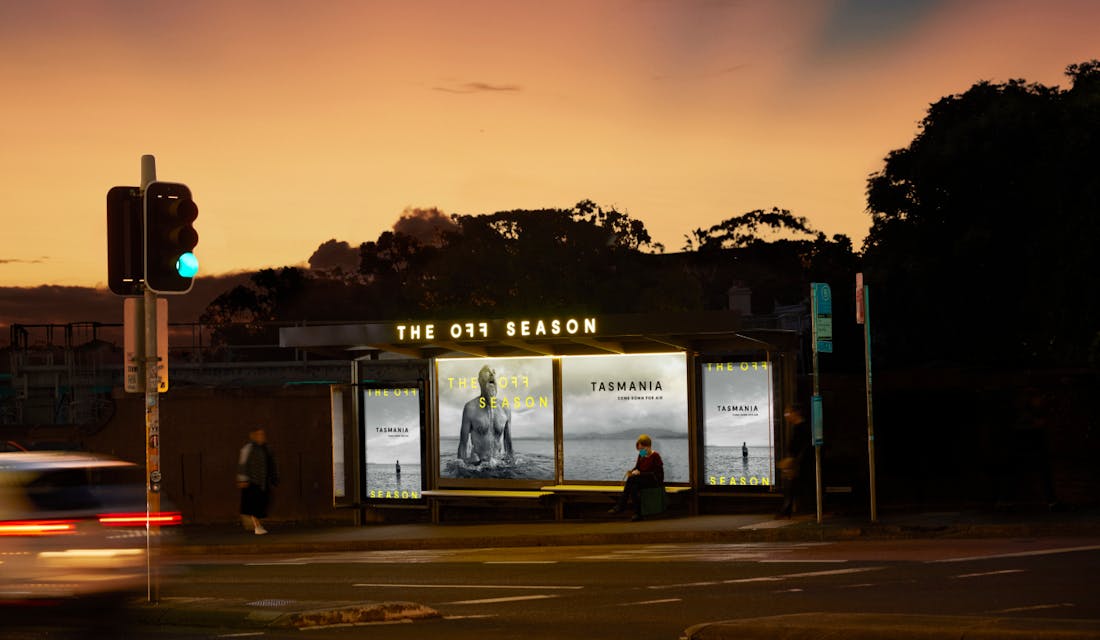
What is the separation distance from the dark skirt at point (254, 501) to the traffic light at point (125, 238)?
34.0 feet

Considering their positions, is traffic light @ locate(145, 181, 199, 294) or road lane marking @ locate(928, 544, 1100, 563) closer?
traffic light @ locate(145, 181, 199, 294)

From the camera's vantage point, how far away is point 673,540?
20266mm

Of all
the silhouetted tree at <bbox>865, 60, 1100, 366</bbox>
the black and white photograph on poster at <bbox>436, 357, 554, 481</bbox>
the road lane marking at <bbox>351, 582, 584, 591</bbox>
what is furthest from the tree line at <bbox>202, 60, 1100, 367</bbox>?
the road lane marking at <bbox>351, 582, 584, 591</bbox>

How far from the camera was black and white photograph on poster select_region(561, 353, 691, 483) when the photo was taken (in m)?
23.0

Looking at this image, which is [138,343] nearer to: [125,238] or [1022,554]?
[125,238]

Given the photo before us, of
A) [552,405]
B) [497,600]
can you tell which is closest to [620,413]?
[552,405]

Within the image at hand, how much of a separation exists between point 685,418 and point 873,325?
21258mm

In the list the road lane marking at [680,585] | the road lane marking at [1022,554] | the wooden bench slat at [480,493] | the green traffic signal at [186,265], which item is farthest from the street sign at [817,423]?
the green traffic signal at [186,265]

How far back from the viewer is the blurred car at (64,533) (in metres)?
11.0

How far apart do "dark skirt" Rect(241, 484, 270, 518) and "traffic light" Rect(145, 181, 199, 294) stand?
10.4 metres

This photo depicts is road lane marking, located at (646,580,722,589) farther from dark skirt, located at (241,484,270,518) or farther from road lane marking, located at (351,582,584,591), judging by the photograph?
dark skirt, located at (241,484,270,518)

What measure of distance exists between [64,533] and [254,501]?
477 inches

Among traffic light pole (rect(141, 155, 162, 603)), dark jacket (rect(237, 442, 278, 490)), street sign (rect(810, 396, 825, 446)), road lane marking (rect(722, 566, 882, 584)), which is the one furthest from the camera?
dark jacket (rect(237, 442, 278, 490))

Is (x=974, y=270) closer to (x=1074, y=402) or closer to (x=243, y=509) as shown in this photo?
(x=1074, y=402)
